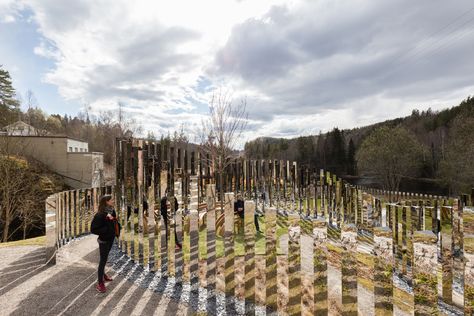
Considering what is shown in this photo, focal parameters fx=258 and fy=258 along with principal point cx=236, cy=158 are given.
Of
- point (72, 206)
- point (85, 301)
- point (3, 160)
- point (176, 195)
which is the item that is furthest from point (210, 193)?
point (3, 160)

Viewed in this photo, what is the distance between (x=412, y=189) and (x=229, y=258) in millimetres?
43884

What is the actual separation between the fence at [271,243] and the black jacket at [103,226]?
2.68ft

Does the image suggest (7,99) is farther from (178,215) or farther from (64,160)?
(178,215)

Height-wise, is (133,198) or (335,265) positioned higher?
(133,198)

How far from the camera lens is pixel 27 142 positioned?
75.6 ft

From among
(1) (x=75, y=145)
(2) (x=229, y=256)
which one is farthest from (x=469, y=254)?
(1) (x=75, y=145)

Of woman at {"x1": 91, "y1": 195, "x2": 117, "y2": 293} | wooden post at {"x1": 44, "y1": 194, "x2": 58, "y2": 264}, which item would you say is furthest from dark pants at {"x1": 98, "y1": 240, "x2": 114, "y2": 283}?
wooden post at {"x1": 44, "y1": 194, "x2": 58, "y2": 264}

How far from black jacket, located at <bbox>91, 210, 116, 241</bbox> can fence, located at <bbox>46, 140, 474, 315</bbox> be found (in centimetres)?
82

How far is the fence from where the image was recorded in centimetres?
268

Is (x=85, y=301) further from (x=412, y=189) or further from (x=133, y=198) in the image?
(x=412, y=189)

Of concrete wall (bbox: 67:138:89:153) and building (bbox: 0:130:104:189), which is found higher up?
concrete wall (bbox: 67:138:89:153)

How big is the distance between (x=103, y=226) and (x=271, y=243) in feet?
A: 10.4

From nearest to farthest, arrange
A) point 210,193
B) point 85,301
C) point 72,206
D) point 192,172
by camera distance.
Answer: point 85,301, point 210,193, point 192,172, point 72,206

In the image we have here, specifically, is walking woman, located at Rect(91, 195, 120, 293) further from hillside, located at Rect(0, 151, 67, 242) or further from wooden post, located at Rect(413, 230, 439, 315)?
hillside, located at Rect(0, 151, 67, 242)
